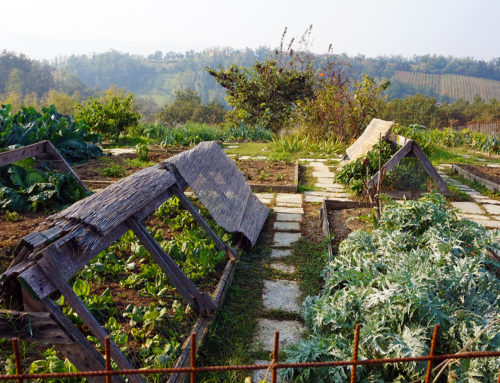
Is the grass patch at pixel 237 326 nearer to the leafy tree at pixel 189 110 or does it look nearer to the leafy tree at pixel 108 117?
the leafy tree at pixel 108 117

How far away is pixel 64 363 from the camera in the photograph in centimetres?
208

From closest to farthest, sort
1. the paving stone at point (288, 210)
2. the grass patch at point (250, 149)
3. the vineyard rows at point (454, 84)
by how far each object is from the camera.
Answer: the paving stone at point (288, 210) < the grass patch at point (250, 149) < the vineyard rows at point (454, 84)

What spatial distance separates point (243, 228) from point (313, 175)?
3.68 meters

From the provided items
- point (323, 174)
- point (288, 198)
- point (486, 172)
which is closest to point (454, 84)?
point (486, 172)

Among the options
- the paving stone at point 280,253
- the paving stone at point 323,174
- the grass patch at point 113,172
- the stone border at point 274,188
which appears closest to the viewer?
the paving stone at point 280,253

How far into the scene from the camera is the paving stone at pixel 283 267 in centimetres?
360

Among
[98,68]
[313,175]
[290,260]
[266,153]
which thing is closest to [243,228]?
[290,260]

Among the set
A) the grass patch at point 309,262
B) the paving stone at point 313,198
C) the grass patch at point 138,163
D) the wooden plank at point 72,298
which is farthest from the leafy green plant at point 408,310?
the grass patch at point 138,163

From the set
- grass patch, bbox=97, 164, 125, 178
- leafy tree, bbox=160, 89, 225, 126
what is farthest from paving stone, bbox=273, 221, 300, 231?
leafy tree, bbox=160, 89, 225, 126

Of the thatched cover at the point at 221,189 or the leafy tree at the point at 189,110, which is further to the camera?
the leafy tree at the point at 189,110

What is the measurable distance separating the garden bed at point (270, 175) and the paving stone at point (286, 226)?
147 cm

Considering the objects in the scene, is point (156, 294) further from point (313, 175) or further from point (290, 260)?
point (313, 175)

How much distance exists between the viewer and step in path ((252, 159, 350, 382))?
8.64ft

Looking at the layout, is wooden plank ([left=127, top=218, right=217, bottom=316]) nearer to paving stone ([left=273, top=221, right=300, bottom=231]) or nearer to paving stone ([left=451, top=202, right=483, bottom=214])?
paving stone ([left=273, top=221, right=300, bottom=231])
